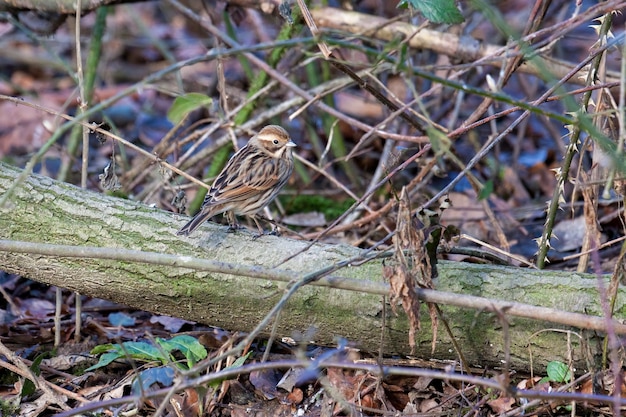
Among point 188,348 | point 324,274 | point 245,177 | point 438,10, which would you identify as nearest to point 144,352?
point 188,348

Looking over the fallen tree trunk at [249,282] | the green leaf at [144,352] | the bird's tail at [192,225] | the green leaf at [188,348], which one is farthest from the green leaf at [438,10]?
the green leaf at [144,352]

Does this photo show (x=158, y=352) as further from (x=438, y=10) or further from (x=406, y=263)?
(x=438, y=10)

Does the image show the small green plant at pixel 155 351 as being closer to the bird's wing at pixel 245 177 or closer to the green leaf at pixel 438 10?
the bird's wing at pixel 245 177

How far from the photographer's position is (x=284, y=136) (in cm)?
532

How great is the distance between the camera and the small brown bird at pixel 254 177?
15.5ft

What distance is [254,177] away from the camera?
496 centimetres

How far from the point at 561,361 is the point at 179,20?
10025mm

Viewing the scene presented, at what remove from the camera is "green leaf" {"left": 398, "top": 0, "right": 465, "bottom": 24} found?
362cm

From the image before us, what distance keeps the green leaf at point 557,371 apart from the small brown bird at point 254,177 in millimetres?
1779

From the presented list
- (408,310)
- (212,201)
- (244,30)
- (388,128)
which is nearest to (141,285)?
(212,201)

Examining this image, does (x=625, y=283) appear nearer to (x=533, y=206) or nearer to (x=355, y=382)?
(x=355, y=382)

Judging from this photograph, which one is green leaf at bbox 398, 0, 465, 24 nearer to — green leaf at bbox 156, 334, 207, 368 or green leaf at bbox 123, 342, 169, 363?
green leaf at bbox 156, 334, 207, 368

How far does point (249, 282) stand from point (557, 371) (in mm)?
1538

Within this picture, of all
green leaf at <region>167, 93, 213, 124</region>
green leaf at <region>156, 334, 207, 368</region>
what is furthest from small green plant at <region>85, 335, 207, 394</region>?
green leaf at <region>167, 93, 213, 124</region>
